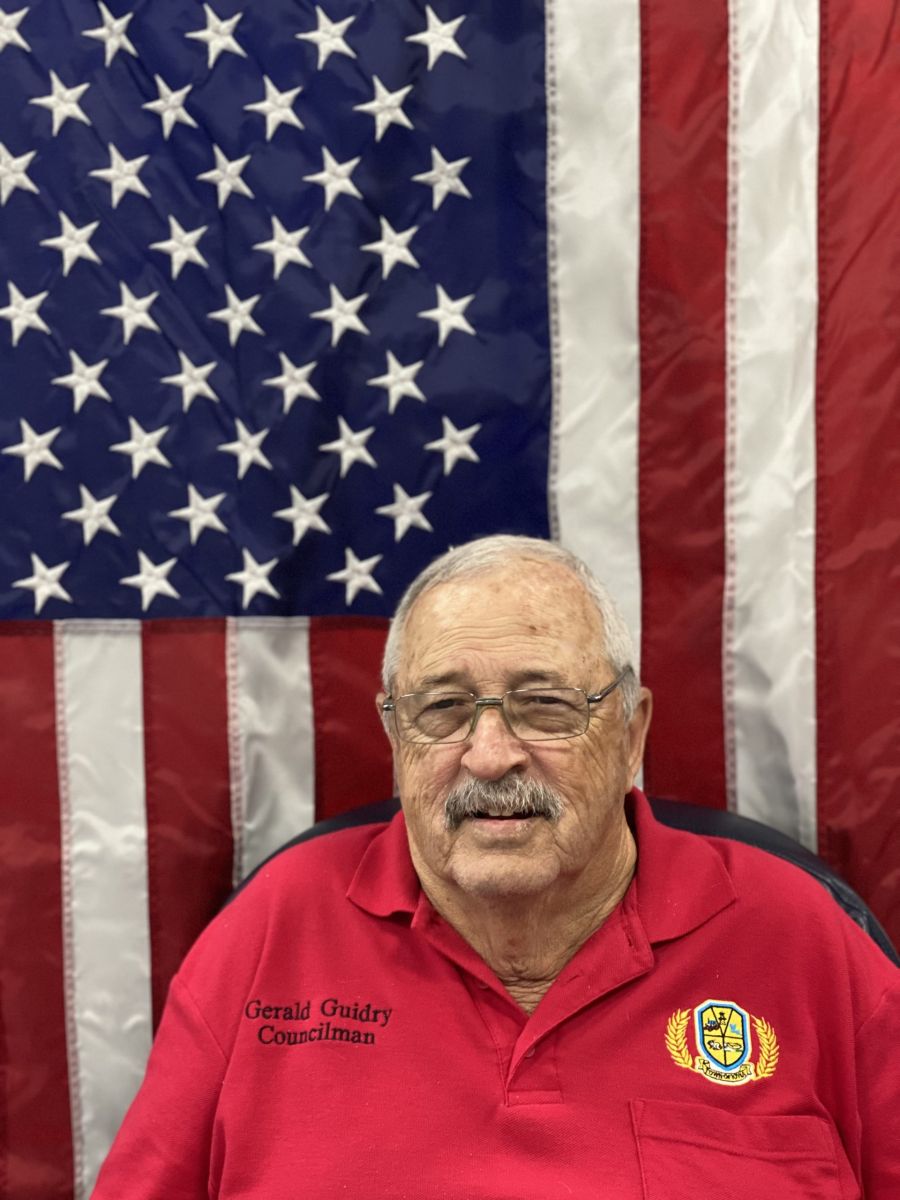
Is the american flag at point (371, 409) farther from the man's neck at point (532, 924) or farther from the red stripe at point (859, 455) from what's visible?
the man's neck at point (532, 924)

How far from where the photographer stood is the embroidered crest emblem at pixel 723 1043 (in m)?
1.58

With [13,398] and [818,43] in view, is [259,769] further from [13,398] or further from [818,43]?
[818,43]

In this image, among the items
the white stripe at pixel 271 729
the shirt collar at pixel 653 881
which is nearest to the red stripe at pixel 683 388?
the shirt collar at pixel 653 881

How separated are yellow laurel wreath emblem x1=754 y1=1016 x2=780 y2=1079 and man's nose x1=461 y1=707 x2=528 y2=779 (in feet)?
1.49

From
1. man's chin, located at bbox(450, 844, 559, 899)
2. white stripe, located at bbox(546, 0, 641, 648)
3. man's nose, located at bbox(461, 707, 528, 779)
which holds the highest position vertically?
white stripe, located at bbox(546, 0, 641, 648)

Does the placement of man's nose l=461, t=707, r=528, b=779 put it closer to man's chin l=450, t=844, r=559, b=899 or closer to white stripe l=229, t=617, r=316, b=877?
man's chin l=450, t=844, r=559, b=899

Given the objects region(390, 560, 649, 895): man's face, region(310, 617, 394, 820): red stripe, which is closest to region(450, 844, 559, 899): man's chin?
region(390, 560, 649, 895): man's face

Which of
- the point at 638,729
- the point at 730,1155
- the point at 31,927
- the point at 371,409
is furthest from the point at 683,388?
the point at 31,927

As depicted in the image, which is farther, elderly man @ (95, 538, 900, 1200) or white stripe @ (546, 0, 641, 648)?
white stripe @ (546, 0, 641, 648)

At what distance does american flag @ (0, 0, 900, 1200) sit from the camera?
82.0 inches

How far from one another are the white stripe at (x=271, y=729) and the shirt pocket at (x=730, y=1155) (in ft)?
2.87

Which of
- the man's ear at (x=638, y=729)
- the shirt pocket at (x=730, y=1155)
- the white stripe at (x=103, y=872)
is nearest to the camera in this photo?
the shirt pocket at (x=730, y=1155)

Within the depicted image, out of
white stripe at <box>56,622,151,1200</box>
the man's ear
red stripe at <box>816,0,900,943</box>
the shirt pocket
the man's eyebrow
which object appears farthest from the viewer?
white stripe at <box>56,622,151,1200</box>

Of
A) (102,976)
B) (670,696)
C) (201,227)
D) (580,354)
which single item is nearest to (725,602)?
(670,696)
